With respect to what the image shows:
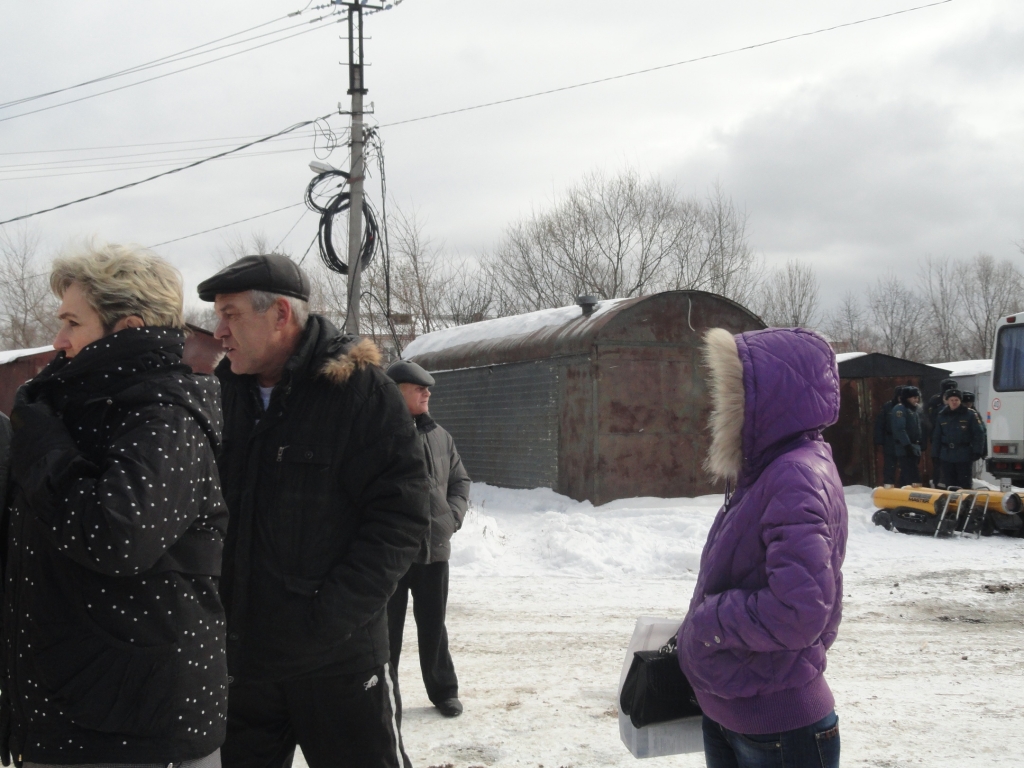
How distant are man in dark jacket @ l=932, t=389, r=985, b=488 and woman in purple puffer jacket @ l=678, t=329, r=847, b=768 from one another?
1276 cm

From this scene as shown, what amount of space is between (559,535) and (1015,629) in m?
4.66

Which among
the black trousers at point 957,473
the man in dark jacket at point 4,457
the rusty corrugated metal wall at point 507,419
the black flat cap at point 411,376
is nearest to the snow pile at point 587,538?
the rusty corrugated metal wall at point 507,419

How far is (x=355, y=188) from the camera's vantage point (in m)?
15.5

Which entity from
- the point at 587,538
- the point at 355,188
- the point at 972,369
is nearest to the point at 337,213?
the point at 355,188

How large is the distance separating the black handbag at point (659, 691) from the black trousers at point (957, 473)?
42.5ft

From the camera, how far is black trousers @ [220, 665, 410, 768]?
2656 millimetres

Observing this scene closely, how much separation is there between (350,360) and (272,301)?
298 millimetres

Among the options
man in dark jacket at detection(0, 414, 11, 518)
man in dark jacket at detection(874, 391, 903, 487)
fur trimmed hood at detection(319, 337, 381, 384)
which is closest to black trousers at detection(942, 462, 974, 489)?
man in dark jacket at detection(874, 391, 903, 487)

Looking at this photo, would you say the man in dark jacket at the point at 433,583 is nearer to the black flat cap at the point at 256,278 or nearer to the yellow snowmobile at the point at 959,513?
the black flat cap at the point at 256,278

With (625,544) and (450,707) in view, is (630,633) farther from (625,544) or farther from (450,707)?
(625,544)

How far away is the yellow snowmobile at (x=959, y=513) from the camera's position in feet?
36.1

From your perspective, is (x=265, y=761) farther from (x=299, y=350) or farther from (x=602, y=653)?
(x=602, y=653)

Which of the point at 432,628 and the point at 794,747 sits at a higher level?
the point at 794,747

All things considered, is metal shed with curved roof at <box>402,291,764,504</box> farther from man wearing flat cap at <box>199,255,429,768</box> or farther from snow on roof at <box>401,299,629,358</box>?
man wearing flat cap at <box>199,255,429,768</box>
